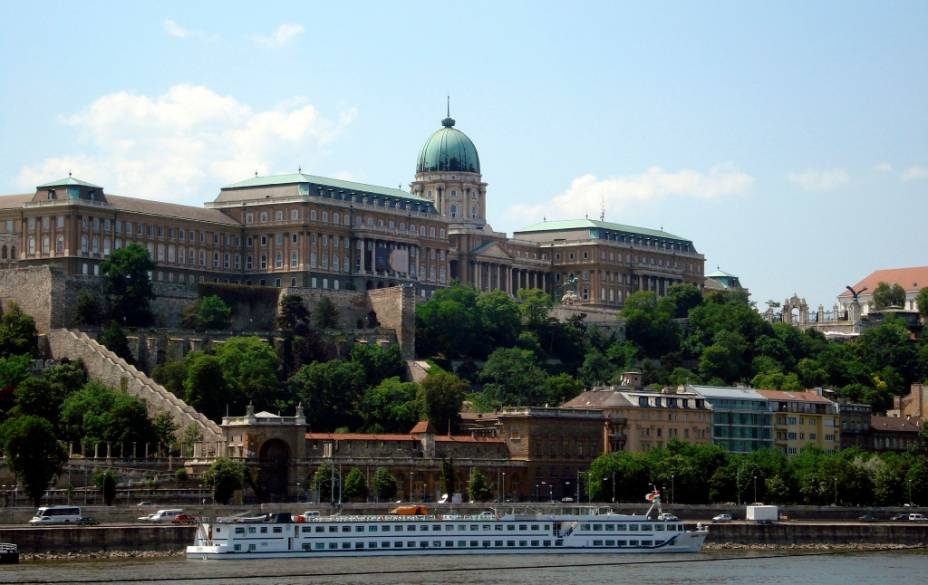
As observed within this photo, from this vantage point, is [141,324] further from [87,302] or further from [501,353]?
[501,353]

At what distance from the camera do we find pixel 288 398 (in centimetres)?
15175

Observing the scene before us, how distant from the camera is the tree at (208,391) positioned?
476ft

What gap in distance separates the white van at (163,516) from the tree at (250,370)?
98.0 feet

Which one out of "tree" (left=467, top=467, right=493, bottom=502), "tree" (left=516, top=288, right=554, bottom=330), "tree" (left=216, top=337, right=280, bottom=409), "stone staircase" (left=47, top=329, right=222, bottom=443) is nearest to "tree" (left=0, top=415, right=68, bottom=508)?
"stone staircase" (left=47, top=329, right=222, bottom=443)

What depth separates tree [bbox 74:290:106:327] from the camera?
157625 millimetres

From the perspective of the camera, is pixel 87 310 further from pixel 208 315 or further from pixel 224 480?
pixel 224 480

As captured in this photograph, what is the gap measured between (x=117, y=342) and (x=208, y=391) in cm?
1097

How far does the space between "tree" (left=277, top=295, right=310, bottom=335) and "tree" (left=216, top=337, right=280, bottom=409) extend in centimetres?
859

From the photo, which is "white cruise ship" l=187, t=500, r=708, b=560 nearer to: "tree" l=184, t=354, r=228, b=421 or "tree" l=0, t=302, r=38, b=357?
"tree" l=184, t=354, r=228, b=421

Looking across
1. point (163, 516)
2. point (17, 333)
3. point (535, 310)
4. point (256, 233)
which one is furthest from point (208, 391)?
point (535, 310)

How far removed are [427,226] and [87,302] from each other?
1671 inches

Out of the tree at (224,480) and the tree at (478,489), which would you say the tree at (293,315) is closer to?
the tree at (478,489)

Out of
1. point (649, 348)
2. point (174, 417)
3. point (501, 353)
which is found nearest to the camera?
point (174, 417)

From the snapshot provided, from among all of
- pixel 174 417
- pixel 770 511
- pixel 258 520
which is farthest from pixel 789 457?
pixel 258 520
